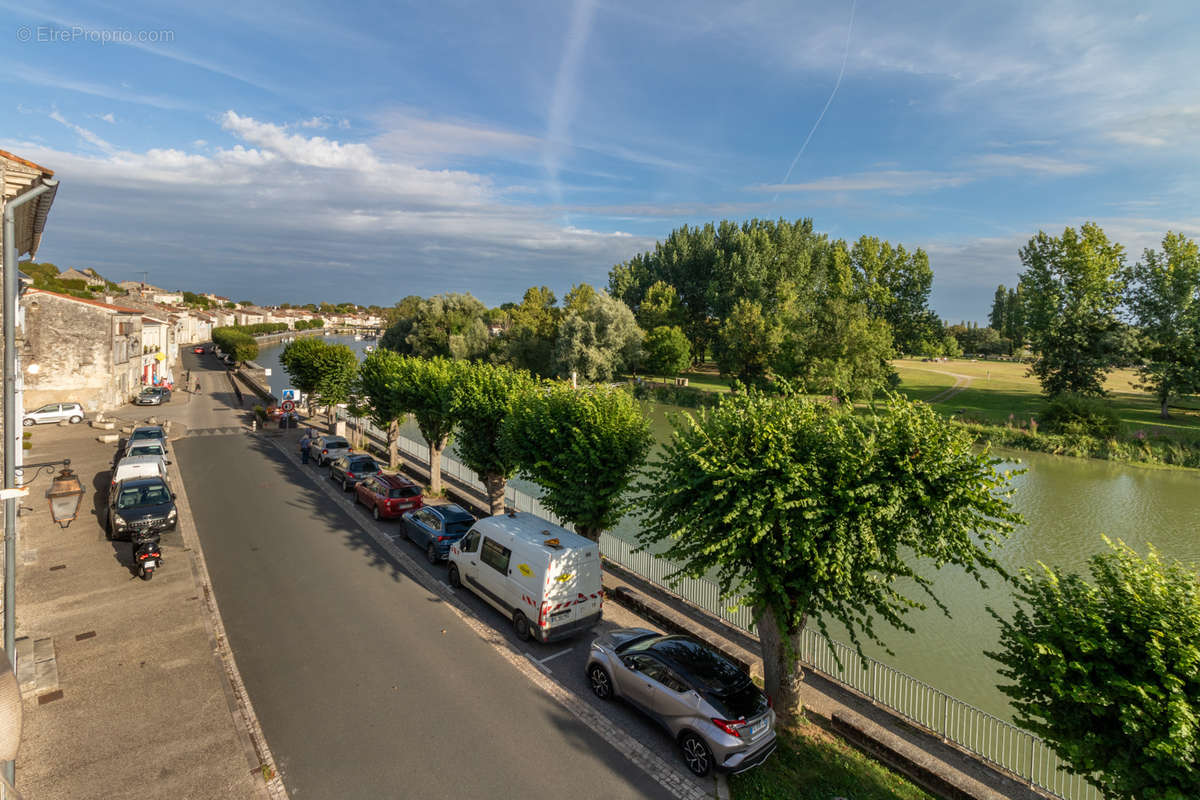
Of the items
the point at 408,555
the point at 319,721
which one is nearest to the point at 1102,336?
the point at 408,555

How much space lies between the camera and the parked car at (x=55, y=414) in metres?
30.5

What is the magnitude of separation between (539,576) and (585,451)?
12.5ft

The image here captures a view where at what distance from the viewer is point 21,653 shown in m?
9.83

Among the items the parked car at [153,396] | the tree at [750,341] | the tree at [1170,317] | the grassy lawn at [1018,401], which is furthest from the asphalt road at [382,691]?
the tree at [1170,317]

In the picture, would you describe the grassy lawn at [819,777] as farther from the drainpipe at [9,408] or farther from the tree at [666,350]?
the tree at [666,350]

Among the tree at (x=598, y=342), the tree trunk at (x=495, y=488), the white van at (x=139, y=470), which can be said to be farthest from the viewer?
the tree at (x=598, y=342)

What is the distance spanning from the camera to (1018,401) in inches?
1973

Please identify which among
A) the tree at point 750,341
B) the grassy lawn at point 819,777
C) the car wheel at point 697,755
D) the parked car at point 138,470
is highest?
the tree at point 750,341

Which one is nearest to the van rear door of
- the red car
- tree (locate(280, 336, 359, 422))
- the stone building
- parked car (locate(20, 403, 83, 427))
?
the red car

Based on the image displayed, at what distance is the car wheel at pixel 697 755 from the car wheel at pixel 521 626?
13.5 ft

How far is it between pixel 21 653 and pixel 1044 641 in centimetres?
1548

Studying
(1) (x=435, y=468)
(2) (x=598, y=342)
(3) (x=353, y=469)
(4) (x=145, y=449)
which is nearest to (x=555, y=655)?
(1) (x=435, y=468)

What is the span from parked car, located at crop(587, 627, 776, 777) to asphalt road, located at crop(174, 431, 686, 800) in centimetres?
65

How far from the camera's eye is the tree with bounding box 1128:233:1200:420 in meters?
41.3
